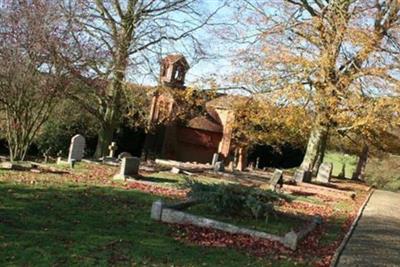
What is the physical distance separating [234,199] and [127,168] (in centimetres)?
603

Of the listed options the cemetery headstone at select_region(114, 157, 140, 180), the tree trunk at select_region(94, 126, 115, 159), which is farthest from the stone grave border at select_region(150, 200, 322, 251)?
the tree trunk at select_region(94, 126, 115, 159)

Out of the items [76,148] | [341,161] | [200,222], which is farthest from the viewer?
[341,161]

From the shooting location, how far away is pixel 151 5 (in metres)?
25.6

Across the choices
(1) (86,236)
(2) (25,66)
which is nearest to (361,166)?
(2) (25,66)

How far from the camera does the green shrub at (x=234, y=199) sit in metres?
11.2

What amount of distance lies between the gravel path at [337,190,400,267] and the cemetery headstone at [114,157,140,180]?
23.6ft

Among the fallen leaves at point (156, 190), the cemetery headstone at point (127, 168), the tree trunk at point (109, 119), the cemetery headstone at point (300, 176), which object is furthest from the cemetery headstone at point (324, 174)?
the fallen leaves at point (156, 190)

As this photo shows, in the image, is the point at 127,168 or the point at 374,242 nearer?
the point at 374,242

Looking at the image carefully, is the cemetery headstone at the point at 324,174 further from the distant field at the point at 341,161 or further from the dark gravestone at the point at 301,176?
the distant field at the point at 341,161

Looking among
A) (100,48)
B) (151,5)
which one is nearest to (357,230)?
(100,48)

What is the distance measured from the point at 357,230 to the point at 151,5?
16893 millimetres

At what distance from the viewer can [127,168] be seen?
1642cm

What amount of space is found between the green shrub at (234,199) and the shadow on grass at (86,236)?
1.34 m

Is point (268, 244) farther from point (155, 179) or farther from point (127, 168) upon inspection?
point (155, 179)
